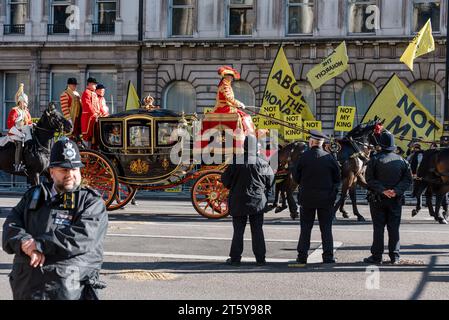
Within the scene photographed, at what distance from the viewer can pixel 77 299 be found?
504 centimetres

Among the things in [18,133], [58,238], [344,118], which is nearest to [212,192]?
[18,133]

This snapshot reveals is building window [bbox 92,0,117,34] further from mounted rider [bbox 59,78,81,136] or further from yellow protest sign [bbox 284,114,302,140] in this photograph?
mounted rider [bbox 59,78,81,136]

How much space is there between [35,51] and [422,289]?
28.5 m

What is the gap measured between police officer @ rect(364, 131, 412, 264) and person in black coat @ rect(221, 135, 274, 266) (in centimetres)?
147

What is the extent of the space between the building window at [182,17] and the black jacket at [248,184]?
23.4 meters

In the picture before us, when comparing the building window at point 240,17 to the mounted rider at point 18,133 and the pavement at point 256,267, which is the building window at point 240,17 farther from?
the pavement at point 256,267

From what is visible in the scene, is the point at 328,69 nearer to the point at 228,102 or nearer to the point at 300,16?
the point at 228,102

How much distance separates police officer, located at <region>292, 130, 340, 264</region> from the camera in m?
10.4

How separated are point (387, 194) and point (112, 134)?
7311 mm

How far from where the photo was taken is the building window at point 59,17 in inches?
1355

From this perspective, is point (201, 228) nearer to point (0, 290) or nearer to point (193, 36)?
point (0, 290)

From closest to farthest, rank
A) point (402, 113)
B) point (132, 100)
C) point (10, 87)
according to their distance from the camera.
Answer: point (402, 113)
point (132, 100)
point (10, 87)

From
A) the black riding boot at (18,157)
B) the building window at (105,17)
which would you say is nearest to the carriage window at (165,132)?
the black riding boot at (18,157)

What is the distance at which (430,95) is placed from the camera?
31203 millimetres
